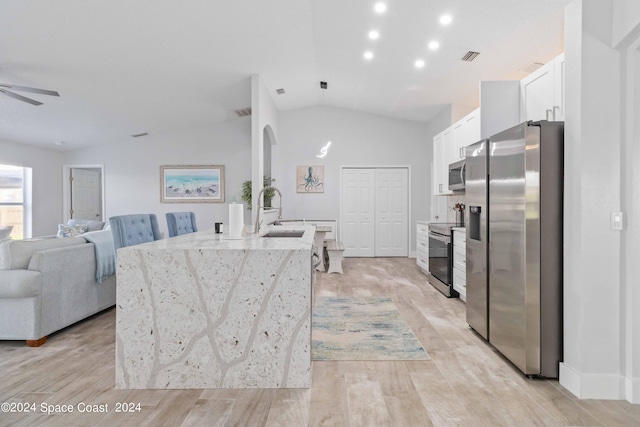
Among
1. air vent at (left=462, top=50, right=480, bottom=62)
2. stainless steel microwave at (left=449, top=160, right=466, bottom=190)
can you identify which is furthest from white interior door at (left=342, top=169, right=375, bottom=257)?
air vent at (left=462, top=50, right=480, bottom=62)

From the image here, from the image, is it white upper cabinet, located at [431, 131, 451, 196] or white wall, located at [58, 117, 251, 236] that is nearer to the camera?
white upper cabinet, located at [431, 131, 451, 196]

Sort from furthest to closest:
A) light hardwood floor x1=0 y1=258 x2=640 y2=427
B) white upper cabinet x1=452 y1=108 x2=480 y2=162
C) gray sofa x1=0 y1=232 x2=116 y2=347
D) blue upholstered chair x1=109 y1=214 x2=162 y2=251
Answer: white upper cabinet x1=452 y1=108 x2=480 y2=162 < blue upholstered chair x1=109 y1=214 x2=162 y2=251 < gray sofa x1=0 y1=232 x2=116 y2=347 < light hardwood floor x1=0 y1=258 x2=640 y2=427

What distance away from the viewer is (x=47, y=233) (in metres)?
7.72

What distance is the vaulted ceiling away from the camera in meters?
3.66

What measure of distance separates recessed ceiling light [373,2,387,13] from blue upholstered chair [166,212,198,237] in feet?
10.2

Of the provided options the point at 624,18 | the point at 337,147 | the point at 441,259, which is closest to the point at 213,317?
the point at 624,18

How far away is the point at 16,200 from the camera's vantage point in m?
7.23

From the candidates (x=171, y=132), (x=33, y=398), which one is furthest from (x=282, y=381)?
(x=171, y=132)

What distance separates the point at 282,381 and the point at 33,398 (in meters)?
1.40

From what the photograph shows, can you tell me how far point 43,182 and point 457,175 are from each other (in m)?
8.09

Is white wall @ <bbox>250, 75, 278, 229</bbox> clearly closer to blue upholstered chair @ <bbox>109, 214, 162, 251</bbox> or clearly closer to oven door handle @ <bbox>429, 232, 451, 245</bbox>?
blue upholstered chair @ <bbox>109, 214, 162, 251</bbox>

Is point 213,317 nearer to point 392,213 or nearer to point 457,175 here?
point 457,175

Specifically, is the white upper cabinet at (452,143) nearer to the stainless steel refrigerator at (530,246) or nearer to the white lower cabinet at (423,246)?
the white lower cabinet at (423,246)

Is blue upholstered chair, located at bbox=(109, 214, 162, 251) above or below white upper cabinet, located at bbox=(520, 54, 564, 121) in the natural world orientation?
below
